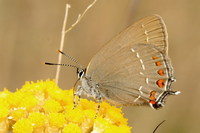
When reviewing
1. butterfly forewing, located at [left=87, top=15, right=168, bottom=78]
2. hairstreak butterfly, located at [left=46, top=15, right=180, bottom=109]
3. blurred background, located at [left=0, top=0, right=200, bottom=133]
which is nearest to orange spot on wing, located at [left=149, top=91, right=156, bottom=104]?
hairstreak butterfly, located at [left=46, top=15, right=180, bottom=109]

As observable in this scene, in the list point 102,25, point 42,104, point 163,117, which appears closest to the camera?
point 42,104

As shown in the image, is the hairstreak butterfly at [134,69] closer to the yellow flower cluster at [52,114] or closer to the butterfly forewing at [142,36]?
the butterfly forewing at [142,36]

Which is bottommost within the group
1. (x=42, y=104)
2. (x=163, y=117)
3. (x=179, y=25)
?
(x=163, y=117)

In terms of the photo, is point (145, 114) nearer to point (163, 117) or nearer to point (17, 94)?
point (163, 117)

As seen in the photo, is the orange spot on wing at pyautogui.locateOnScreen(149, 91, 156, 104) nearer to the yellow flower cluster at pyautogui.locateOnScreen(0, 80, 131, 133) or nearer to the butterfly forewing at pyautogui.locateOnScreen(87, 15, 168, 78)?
the yellow flower cluster at pyautogui.locateOnScreen(0, 80, 131, 133)

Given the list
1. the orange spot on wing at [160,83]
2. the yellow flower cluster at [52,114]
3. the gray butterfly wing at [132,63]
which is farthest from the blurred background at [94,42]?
the yellow flower cluster at [52,114]

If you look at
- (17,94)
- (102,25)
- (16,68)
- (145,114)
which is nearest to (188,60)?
(145,114)

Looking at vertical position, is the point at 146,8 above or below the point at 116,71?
above
